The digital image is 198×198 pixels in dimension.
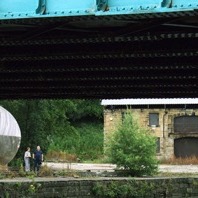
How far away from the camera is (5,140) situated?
96.6 ft

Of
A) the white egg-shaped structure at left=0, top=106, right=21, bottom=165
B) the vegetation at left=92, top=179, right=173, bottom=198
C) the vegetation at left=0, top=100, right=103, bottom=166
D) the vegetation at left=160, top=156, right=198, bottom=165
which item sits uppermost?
the vegetation at left=0, top=100, right=103, bottom=166

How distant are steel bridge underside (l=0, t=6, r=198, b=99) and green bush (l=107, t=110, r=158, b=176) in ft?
25.4

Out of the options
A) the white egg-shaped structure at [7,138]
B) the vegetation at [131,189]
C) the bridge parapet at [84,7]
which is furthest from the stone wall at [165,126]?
the bridge parapet at [84,7]

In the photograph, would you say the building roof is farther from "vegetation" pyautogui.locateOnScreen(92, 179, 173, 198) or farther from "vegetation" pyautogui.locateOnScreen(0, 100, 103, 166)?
"vegetation" pyautogui.locateOnScreen(92, 179, 173, 198)

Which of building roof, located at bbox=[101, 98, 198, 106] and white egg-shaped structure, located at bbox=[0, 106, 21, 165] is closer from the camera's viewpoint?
white egg-shaped structure, located at bbox=[0, 106, 21, 165]

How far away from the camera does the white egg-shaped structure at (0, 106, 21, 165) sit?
95.7 feet

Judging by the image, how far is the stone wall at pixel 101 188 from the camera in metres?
21.9

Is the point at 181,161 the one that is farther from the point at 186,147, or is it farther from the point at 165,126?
the point at 165,126

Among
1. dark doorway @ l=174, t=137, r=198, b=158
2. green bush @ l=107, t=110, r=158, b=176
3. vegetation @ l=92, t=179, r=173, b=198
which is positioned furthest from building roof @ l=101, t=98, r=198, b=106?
vegetation @ l=92, t=179, r=173, b=198

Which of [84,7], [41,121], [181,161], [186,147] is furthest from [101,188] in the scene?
[186,147]

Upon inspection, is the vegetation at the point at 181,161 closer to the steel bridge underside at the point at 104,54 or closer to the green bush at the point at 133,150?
the green bush at the point at 133,150

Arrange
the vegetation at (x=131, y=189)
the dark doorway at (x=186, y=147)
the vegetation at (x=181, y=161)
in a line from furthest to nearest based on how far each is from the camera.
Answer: the dark doorway at (x=186, y=147) < the vegetation at (x=181, y=161) < the vegetation at (x=131, y=189)

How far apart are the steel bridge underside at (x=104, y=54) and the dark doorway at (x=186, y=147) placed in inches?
1275

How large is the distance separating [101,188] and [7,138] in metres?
6.26
